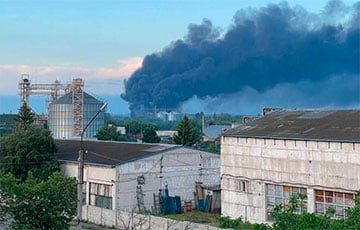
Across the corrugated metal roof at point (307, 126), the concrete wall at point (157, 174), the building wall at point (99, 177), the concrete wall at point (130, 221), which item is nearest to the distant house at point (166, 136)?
the concrete wall at point (157, 174)

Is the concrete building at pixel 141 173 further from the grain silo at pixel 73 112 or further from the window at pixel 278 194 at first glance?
the grain silo at pixel 73 112

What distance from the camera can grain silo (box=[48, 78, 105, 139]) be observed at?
244 feet

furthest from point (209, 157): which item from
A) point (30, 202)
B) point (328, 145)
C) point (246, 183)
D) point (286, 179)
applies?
point (30, 202)

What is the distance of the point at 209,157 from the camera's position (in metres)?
37.4

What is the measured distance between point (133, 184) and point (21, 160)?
8610 millimetres

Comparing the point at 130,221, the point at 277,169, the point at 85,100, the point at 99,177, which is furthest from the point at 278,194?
the point at 85,100

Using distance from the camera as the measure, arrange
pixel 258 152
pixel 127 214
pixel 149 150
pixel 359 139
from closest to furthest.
A: pixel 359 139, pixel 127 214, pixel 258 152, pixel 149 150

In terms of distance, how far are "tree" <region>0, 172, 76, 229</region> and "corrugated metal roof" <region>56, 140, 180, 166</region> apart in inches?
479

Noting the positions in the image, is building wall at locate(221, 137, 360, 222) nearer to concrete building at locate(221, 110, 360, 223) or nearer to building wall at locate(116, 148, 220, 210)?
concrete building at locate(221, 110, 360, 223)

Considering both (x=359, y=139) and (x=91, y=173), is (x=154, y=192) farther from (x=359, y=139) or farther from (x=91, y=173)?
(x=359, y=139)

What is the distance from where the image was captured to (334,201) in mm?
26188

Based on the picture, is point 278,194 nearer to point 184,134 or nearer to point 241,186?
point 241,186

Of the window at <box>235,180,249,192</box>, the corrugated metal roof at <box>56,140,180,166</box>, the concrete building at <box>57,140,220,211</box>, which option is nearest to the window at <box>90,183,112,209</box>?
the concrete building at <box>57,140,220,211</box>

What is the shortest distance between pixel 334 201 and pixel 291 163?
3015 millimetres
